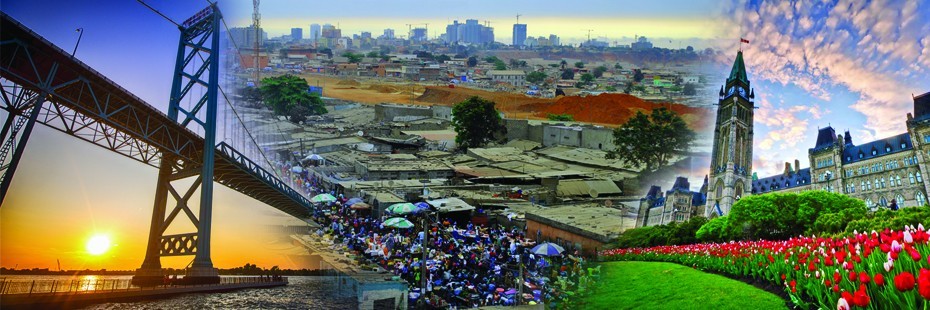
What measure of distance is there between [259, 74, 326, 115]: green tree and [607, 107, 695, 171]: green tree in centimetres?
605

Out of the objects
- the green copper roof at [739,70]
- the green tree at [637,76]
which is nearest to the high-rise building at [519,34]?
the green tree at [637,76]

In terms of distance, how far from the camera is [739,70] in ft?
29.3

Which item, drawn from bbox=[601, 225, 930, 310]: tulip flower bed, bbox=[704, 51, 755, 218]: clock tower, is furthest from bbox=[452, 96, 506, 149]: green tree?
bbox=[601, 225, 930, 310]: tulip flower bed

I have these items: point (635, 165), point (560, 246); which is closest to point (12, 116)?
point (560, 246)

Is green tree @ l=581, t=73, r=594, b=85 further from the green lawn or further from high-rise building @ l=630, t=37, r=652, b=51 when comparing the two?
the green lawn

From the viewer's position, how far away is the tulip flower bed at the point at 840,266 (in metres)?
4.12

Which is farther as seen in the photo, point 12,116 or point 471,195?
point 471,195

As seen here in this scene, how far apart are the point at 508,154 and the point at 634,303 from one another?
5.79 m

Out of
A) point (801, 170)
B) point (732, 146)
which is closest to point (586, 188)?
point (732, 146)

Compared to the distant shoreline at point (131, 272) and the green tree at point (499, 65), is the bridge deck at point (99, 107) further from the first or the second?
the green tree at point (499, 65)

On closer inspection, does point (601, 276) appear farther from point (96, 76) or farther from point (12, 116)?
point (12, 116)

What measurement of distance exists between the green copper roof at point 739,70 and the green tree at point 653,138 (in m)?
0.83

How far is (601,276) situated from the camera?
25.9ft

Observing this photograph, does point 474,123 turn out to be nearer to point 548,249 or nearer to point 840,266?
point 548,249
